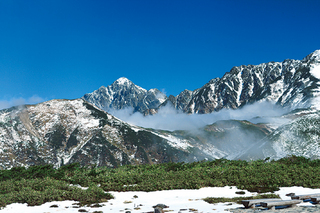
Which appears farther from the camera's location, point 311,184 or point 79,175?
Answer: point 79,175

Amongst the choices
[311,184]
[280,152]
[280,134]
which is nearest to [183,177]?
[311,184]

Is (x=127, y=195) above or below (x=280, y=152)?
below

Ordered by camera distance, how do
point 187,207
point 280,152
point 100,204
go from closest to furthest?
point 187,207 < point 100,204 < point 280,152

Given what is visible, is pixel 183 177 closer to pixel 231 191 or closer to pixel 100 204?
pixel 231 191

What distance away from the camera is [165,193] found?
74.0 ft

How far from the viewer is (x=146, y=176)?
27.4 metres

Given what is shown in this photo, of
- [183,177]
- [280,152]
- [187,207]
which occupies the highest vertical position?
[280,152]

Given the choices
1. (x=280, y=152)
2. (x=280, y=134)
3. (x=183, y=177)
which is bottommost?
(x=183, y=177)

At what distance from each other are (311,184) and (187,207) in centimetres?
1217

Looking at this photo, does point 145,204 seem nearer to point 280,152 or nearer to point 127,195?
point 127,195

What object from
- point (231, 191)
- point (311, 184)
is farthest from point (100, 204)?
point (311, 184)

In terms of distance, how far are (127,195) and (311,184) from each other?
Answer: 600 inches

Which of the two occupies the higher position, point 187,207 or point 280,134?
point 280,134

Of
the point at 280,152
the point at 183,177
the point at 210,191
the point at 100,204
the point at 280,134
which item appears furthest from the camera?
the point at 280,134
